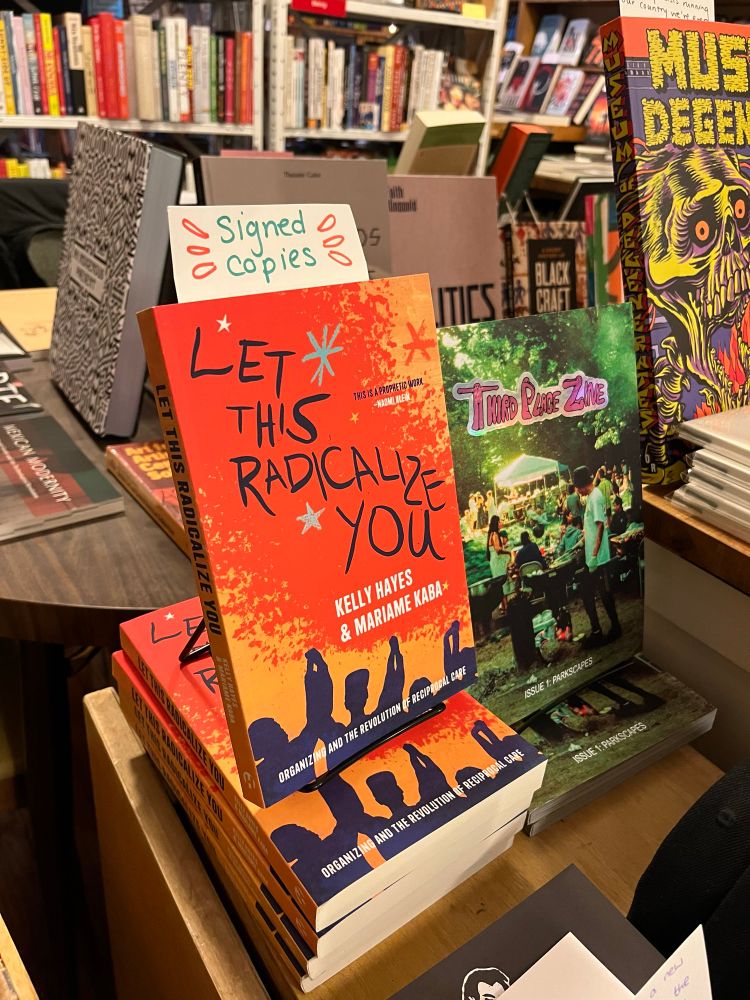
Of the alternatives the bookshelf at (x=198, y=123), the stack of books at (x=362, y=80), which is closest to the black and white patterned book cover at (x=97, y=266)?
the bookshelf at (x=198, y=123)

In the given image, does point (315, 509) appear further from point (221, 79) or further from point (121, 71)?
point (221, 79)

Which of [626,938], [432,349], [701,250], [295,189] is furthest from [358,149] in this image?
[626,938]

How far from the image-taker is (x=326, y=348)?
49cm

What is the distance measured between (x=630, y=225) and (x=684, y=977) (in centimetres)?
68

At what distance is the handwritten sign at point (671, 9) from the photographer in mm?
771

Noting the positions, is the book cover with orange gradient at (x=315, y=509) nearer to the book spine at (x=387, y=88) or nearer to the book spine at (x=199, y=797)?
the book spine at (x=199, y=797)

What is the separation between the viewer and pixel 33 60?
2629 millimetres

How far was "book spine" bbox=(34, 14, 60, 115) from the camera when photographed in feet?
8.59

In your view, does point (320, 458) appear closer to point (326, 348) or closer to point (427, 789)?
point (326, 348)

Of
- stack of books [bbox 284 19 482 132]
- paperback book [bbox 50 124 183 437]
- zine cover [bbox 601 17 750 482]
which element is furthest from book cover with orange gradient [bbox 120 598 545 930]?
stack of books [bbox 284 19 482 132]

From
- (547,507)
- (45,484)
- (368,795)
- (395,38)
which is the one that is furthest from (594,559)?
(395,38)

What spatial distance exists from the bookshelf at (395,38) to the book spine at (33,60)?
84cm

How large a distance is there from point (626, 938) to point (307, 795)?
22cm

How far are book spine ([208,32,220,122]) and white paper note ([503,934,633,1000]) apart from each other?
314 cm
